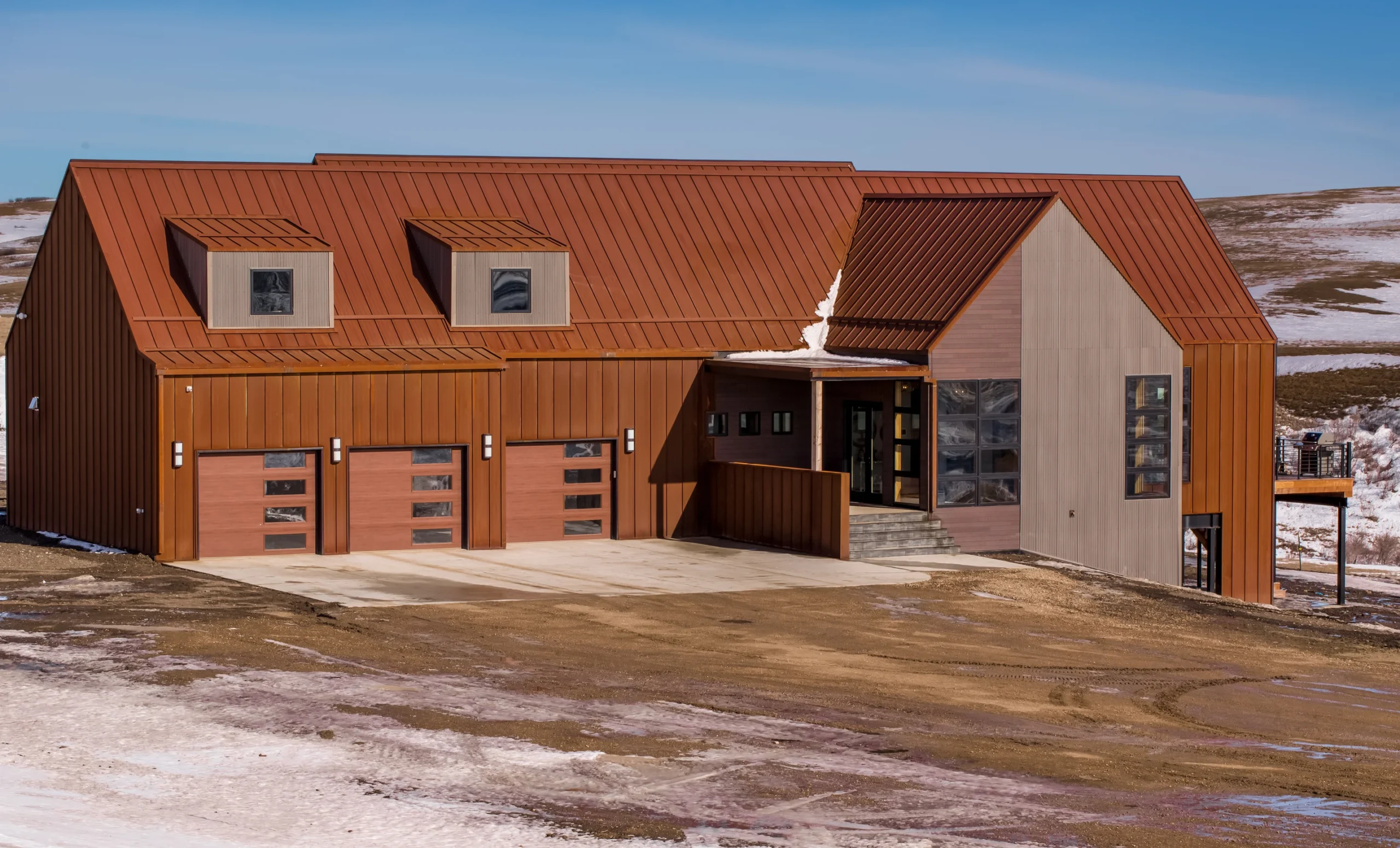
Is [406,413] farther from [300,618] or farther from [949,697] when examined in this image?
[949,697]

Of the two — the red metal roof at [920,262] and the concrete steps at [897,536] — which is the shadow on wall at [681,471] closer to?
the red metal roof at [920,262]

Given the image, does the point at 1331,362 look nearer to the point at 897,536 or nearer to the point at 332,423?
the point at 897,536

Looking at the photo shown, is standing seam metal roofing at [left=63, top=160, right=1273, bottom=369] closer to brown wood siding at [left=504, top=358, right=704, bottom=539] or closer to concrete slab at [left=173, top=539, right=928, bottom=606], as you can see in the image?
brown wood siding at [left=504, top=358, right=704, bottom=539]

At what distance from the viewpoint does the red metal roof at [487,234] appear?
1063 inches

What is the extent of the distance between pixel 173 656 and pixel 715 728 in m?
5.69

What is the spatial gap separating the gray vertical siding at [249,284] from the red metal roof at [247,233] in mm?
119

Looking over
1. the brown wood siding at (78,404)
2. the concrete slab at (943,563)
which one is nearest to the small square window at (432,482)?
the brown wood siding at (78,404)

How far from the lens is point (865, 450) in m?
28.5

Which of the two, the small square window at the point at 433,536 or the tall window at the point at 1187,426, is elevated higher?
the tall window at the point at 1187,426

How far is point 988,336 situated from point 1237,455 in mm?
6350

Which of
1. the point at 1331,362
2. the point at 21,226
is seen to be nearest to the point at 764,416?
the point at 1331,362

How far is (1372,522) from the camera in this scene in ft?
153

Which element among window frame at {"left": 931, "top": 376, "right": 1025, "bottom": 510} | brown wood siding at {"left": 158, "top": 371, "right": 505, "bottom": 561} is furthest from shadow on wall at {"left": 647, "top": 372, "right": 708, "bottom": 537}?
window frame at {"left": 931, "top": 376, "right": 1025, "bottom": 510}

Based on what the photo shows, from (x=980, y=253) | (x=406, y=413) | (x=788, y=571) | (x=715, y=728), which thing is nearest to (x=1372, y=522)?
(x=980, y=253)
